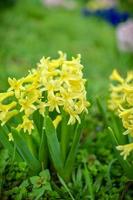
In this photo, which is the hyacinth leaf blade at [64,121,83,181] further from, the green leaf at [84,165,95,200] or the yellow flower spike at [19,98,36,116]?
the yellow flower spike at [19,98,36,116]

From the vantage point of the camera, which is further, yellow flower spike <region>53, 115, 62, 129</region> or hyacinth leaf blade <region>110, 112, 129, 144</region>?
hyacinth leaf blade <region>110, 112, 129, 144</region>

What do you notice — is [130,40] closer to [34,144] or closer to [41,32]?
[41,32]

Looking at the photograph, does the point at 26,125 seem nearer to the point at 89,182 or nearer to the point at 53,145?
the point at 53,145

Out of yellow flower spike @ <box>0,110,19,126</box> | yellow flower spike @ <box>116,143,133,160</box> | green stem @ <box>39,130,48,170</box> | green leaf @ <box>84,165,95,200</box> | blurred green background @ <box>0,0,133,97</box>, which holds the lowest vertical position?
green leaf @ <box>84,165,95,200</box>

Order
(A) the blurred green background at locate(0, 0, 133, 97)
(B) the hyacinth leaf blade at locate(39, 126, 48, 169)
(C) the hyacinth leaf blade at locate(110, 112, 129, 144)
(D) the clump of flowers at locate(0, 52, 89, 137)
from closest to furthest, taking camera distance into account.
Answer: (D) the clump of flowers at locate(0, 52, 89, 137)
(B) the hyacinth leaf blade at locate(39, 126, 48, 169)
(C) the hyacinth leaf blade at locate(110, 112, 129, 144)
(A) the blurred green background at locate(0, 0, 133, 97)

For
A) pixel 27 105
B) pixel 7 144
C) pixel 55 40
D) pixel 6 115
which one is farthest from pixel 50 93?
pixel 55 40

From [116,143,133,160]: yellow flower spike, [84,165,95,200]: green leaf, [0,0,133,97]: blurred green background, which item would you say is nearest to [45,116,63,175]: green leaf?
[84,165,95,200]: green leaf

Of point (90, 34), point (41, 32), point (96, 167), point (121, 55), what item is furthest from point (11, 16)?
point (96, 167)

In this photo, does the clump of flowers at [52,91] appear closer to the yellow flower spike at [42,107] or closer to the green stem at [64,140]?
the yellow flower spike at [42,107]
